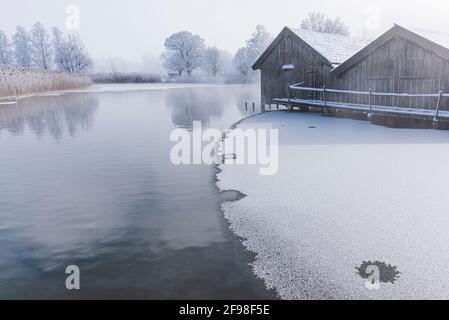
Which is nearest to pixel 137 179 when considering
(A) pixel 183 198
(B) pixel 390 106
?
(A) pixel 183 198

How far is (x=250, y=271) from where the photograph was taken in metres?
4.97

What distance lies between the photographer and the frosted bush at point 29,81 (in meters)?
37.5

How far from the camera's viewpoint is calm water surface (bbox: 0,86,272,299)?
4.79m

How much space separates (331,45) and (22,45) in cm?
9470

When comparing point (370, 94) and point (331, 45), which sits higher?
point (331, 45)

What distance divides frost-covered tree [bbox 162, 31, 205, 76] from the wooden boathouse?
7137 cm

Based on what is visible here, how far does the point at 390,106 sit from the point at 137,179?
15251mm

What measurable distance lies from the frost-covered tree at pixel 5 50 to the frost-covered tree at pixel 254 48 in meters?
59.0

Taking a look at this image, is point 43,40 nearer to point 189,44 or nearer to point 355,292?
point 189,44

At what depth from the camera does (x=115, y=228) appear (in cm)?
658

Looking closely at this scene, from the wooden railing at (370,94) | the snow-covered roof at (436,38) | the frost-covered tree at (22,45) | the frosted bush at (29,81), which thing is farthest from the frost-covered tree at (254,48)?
the snow-covered roof at (436,38)

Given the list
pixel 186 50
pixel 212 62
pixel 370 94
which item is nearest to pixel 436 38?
pixel 370 94

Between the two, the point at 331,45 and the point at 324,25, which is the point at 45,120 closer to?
the point at 331,45

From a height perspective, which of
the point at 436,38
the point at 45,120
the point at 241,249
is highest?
the point at 436,38
